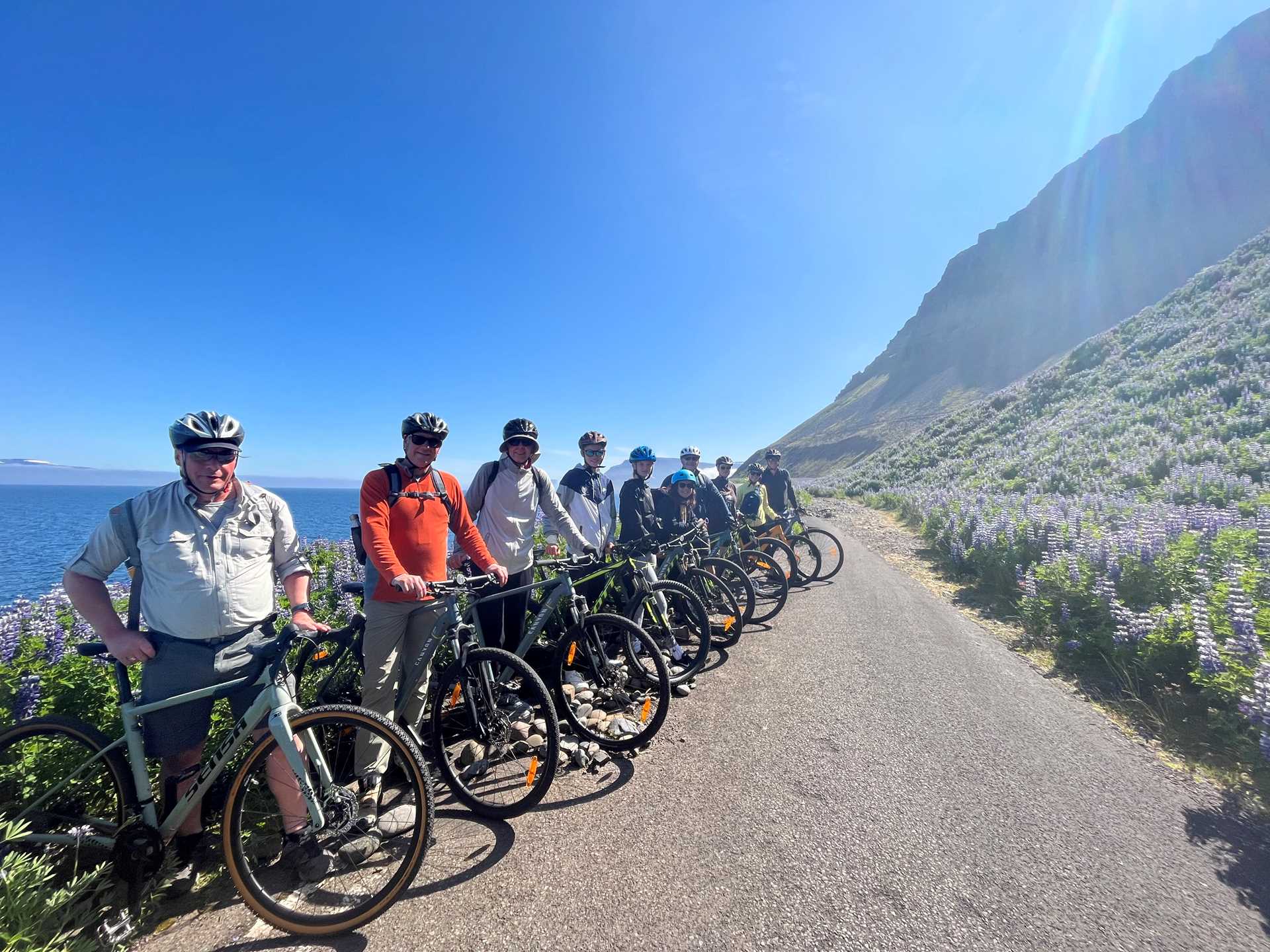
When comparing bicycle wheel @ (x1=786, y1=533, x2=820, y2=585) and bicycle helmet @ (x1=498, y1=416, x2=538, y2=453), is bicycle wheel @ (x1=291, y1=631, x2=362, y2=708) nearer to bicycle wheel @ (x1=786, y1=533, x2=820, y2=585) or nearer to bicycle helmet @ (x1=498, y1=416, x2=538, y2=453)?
bicycle helmet @ (x1=498, y1=416, x2=538, y2=453)

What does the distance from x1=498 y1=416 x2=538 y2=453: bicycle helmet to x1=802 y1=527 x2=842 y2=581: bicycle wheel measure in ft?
22.5

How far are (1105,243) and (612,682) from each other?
11966 centimetres

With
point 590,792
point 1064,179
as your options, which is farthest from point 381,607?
point 1064,179

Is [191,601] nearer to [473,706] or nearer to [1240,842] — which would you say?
[473,706]

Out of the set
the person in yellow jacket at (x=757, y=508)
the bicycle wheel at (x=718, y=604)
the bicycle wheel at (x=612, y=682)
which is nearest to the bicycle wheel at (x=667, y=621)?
the bicycle wheel at (x=718, y=604)

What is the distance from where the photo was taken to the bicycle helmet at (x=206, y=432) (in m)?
2.72

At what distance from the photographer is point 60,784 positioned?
2.60 meters

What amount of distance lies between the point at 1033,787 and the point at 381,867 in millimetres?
4659

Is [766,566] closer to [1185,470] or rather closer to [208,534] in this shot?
[208,534]

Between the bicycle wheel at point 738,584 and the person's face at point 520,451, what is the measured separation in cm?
311

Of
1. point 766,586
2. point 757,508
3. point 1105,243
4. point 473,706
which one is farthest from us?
point 1105,243

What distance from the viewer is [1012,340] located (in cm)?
8338

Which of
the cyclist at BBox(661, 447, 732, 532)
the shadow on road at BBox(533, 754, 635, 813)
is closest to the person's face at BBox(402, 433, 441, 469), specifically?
the shadow on road at BBox(533, 754, 635, 813)

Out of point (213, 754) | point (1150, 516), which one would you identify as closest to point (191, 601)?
point (213, 754)
